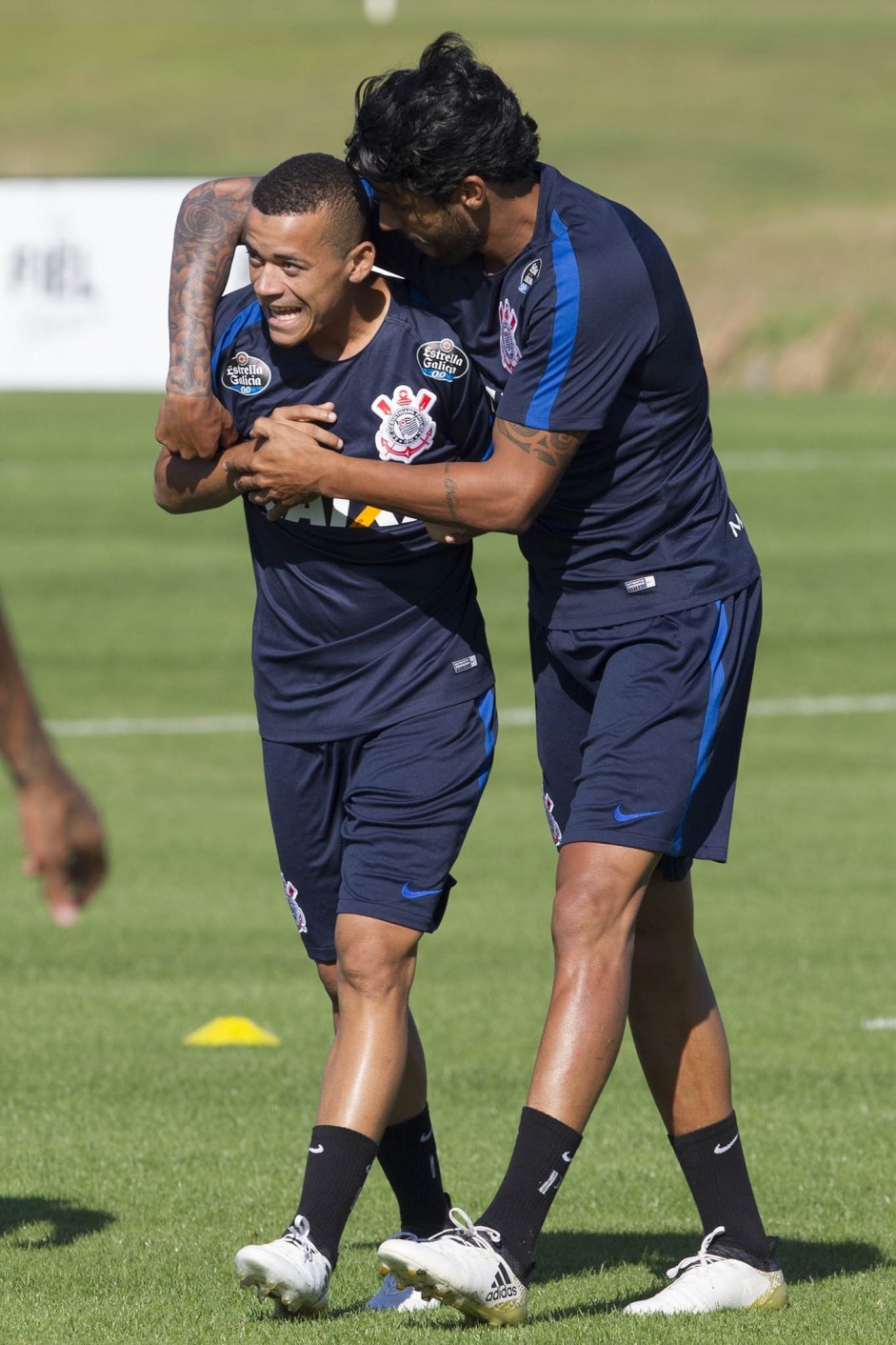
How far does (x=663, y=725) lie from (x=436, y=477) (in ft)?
2.28

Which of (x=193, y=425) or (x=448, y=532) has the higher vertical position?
(x=193, y=425)

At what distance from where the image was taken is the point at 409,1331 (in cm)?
459

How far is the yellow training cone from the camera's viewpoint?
301 inches

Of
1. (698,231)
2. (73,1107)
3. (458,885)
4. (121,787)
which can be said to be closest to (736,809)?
(458,885)

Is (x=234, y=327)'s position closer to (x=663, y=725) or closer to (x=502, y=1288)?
(x=663, y=725)

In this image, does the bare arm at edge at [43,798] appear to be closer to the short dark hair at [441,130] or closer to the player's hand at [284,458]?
the player's hand at [284,458]

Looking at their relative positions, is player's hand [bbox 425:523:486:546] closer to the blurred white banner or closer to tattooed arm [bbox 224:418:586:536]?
tattooed arm [bbox 224:418:586:536]

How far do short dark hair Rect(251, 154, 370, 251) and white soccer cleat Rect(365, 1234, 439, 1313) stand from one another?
6.84ft

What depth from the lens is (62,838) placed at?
3168 millimetres

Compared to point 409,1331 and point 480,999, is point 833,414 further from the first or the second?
point 409,1331

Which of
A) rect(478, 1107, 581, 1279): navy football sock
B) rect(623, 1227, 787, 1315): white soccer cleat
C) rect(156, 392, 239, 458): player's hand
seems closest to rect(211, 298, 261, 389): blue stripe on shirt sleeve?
rect(156, 392, 239, 458): player's hand

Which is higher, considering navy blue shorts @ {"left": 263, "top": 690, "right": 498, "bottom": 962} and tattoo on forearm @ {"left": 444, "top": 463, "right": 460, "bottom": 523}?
tattoo on forearm @ {"left": 444, "top": 463, "right": 460, "bottom": 523}

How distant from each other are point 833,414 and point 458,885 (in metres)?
22.8

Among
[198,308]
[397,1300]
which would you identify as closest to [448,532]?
[198,308]
